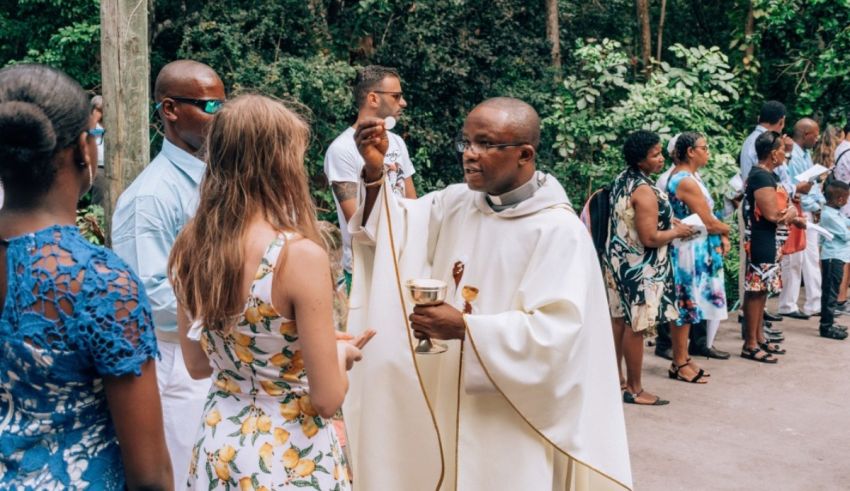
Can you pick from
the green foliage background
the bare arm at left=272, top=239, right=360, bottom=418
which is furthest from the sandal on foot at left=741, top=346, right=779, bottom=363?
the bare arm at left=272, top=239, right=360, bottom=418

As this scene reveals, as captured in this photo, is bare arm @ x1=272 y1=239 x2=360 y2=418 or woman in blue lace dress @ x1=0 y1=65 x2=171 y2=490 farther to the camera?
bare arm @ x1=272 y1=239 x2=360 y2=418

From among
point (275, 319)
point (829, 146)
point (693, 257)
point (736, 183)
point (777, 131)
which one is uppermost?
point (275, 319)

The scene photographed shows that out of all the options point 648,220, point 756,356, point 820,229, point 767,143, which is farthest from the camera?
point 820,229

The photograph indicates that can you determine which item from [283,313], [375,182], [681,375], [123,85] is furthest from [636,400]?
[283,313]

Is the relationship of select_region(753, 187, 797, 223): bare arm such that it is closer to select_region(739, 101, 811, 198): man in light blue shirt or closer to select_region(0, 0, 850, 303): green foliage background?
select_region(739, 101, 811, 198): man in light blue shirt

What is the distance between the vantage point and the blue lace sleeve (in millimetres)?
2268

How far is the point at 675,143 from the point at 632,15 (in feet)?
26.4

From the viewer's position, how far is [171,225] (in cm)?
403

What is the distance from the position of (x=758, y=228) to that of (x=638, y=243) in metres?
2.14

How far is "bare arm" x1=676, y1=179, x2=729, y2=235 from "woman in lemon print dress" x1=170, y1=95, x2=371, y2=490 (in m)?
5.87

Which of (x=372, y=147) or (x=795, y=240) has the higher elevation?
(x=372, y=147)

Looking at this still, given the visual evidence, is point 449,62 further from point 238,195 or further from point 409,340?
point 238,195

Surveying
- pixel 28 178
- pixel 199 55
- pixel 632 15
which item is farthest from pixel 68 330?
pixel 632 15

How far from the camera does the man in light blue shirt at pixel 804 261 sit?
11023mm
